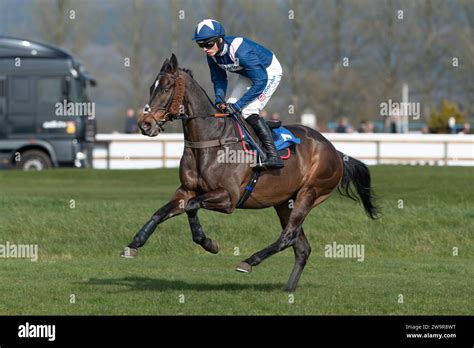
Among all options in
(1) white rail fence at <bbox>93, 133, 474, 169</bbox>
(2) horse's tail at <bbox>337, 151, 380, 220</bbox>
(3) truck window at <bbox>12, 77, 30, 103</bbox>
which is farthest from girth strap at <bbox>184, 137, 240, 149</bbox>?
(1) white rail fence at <bbox>93, 133, 474, 169</bbox>

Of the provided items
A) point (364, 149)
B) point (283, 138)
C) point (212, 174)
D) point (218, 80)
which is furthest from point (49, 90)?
point (212, 174)

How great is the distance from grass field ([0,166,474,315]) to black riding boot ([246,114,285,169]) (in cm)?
154

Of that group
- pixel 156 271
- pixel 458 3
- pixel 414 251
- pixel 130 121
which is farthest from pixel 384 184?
pixel 458 3

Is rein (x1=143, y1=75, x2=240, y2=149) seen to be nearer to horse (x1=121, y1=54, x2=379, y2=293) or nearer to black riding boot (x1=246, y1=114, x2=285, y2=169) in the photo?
horse (x1=121, y1=54, x2=379, y2=293)

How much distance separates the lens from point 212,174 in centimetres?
1213

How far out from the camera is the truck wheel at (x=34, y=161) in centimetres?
3441

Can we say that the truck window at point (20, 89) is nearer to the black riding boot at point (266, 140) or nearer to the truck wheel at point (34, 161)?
the truck wheel at point (34, 161)

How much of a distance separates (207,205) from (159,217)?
0.55m

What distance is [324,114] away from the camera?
69625 millimetres

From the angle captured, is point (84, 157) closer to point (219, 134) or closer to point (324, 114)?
point (219, 134)

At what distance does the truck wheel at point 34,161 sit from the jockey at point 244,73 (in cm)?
2236

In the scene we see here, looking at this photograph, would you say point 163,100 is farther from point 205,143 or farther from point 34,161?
point 34,161

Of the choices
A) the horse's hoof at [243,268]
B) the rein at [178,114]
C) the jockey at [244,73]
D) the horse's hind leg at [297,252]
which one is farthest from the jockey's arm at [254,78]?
the horse's hoof at [243,268]

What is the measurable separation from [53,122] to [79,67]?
240cm
